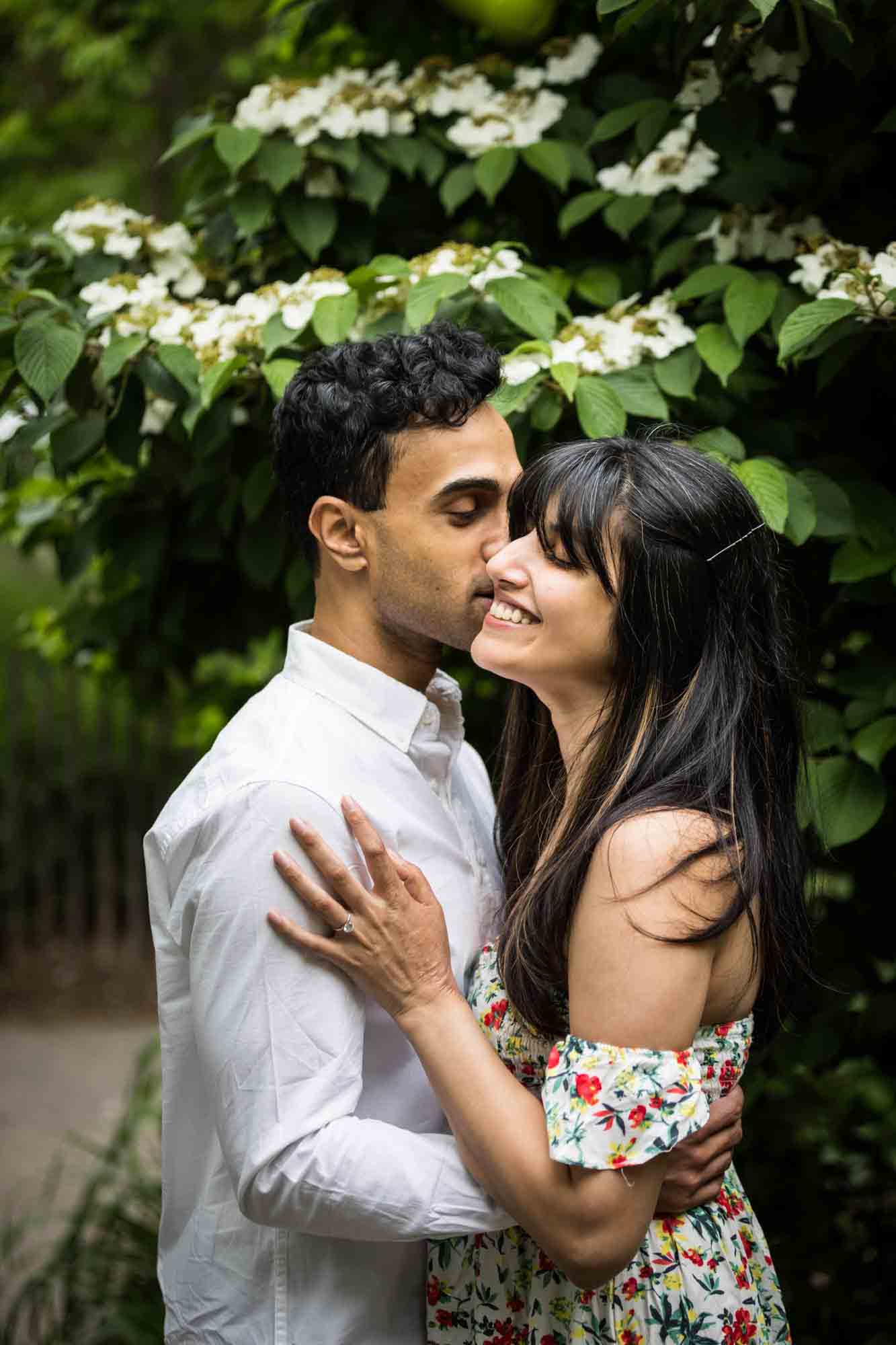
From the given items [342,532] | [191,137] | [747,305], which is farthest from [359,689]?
[191,137]

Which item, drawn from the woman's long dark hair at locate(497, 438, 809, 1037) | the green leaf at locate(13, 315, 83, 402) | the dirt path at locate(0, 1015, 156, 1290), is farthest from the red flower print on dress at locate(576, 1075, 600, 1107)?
the dirt path at locate(0, 1015, 156, 1290)

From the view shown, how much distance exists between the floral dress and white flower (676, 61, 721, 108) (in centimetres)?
190

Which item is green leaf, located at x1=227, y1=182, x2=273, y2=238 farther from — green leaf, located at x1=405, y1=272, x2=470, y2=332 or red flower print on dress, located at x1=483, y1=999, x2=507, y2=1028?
red flower print on dress, located at x1=483, y1=999, x2=507, y2=1028

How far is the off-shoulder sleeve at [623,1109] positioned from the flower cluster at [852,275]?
4.57ft

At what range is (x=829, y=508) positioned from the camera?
2.57 m

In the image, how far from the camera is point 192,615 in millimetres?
3691

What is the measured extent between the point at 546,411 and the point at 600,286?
56cm

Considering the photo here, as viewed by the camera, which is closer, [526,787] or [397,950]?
[397,950]

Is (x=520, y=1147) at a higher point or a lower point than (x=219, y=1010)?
lower

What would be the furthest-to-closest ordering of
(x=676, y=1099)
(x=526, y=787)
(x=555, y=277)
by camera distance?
1. (x=555, y=277)
2. (x=526, y=787)
3. (x=676, y=1099)

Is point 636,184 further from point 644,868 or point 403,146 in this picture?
point 644,868

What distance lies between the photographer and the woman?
183 cm

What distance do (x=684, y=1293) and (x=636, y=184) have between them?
7.27 feet

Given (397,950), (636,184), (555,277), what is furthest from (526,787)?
(636,184)
